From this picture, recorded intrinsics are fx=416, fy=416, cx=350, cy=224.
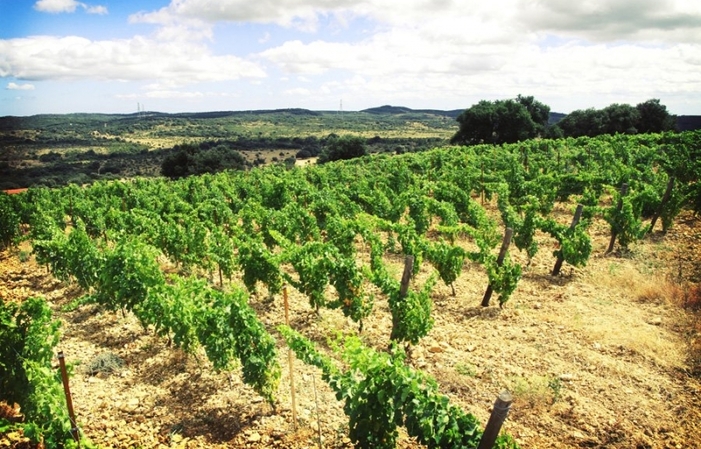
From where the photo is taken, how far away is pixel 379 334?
8898 millimetres

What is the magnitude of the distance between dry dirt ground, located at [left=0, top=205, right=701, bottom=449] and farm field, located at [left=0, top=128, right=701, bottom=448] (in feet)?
0.11

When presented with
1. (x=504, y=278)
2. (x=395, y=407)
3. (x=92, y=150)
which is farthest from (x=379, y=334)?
(x=92, y=150)

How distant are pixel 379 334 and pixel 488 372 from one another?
2.39 m

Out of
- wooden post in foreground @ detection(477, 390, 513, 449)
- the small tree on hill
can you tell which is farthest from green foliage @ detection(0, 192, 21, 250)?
the small tree on hill

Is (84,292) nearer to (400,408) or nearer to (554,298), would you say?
(400,408)

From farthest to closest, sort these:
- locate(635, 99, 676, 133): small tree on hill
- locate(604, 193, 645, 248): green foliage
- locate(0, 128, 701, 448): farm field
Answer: locate(635, 99, 676, 133): small tree on hill < locate(604, 193, 645, 248): green foliage < locate(0, 128, 701, 448): farm field

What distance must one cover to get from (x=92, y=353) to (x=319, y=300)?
4.53 metres

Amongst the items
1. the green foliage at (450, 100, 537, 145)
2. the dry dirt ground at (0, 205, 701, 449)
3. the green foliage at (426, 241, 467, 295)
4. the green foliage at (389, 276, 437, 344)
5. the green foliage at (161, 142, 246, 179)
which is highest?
the green foliage at (450, 100, 537, 145)

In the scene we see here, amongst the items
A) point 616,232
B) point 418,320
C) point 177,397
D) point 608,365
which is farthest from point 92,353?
point 616,232

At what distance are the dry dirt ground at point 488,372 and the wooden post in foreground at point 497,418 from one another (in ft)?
7.16

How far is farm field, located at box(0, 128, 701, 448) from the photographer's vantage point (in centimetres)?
593

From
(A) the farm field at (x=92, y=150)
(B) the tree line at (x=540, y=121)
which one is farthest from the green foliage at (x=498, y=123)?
(A) the farm field at (x=92, y=150)

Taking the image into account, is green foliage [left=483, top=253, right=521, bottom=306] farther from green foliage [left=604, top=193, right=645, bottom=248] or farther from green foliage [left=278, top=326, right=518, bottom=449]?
green foliage [left=604, top=193, right=645, bottom=248]

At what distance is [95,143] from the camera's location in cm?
9231
